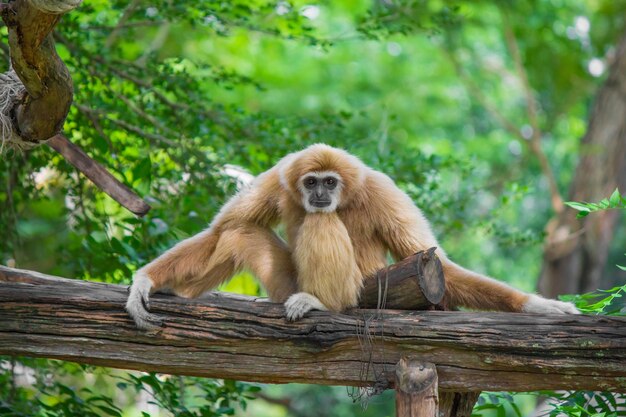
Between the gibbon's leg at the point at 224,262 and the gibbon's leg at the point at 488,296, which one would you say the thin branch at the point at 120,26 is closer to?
the gibbon's leg at the point at 224,262

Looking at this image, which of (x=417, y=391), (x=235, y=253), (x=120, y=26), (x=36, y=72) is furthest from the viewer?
(x=120, y=26)

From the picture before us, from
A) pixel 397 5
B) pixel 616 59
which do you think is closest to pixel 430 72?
Answer: pixel 616 59

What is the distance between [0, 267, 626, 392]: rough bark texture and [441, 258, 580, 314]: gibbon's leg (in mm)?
383

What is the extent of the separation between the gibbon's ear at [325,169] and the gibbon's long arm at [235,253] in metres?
0.16

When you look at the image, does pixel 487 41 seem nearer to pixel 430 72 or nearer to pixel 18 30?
pixel 430 72

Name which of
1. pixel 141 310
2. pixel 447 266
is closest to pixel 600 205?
pixel 447 266

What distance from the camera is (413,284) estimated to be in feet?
15.7

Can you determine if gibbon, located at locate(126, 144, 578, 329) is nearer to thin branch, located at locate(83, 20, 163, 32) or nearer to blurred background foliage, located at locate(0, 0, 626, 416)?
blurred background foliage, located at locate(0, 0, 626, 416)

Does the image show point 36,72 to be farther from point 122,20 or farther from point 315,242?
point 122,20

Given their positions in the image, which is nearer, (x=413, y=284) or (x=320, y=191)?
(x=413, y=284)

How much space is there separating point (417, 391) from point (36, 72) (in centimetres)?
269

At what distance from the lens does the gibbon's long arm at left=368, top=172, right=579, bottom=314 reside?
4977mm

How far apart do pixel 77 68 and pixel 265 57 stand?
11.7 meters

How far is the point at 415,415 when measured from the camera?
14.5 feet
